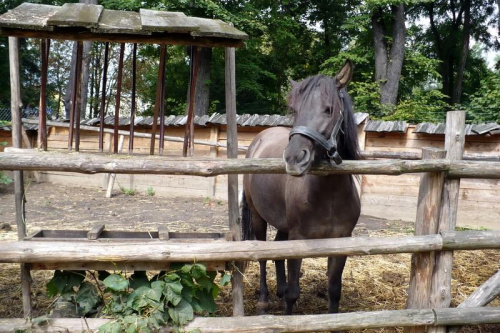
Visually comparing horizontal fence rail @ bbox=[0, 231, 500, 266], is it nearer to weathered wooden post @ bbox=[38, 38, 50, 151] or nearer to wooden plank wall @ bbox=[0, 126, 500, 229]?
weathered wooden post @ bbox=[38, 38, 50, 151]

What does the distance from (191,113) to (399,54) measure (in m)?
12.1

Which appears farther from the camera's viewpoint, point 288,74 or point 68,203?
point 288,74

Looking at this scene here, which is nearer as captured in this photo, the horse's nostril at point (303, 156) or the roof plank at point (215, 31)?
the horse's nostril at point (303, 156)

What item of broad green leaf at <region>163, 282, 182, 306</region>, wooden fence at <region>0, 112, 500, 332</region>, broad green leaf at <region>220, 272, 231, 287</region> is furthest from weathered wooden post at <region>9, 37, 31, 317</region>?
broad green leaf at <region>220, 272, 231, 287</region>

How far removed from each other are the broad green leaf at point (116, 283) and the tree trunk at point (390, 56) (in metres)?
12.1

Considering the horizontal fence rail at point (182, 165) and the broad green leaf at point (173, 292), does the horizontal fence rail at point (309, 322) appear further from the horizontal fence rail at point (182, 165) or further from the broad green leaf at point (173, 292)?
the horizontal fence rail at point (182, 165)

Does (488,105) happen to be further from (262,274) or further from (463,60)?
(262,274)

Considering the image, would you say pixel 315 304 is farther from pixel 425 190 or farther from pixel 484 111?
pixel 484 111

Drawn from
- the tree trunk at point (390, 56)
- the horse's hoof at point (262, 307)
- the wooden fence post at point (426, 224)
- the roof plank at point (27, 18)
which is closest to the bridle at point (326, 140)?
the wooden fence post at point (426, 224)

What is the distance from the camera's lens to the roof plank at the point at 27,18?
2637mm

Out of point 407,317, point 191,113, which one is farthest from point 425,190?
point 191,113

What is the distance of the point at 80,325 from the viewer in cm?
264

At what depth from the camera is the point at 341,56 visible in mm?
14305

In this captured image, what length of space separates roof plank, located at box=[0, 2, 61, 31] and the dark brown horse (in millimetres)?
1717
